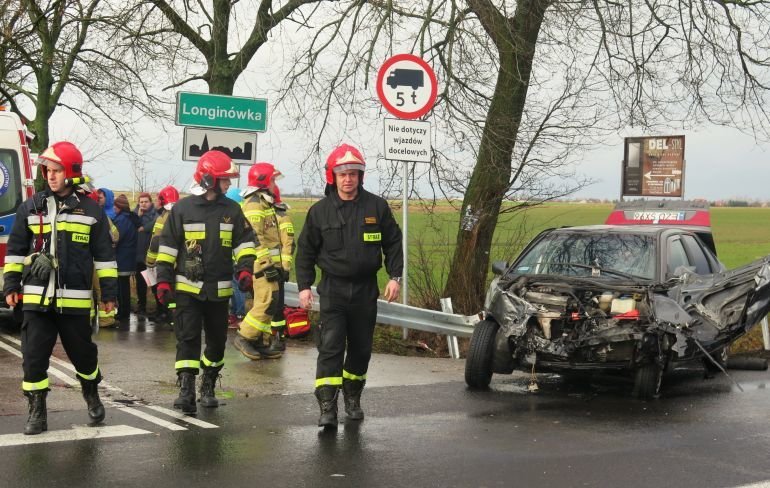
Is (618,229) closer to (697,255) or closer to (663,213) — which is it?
(697,255)

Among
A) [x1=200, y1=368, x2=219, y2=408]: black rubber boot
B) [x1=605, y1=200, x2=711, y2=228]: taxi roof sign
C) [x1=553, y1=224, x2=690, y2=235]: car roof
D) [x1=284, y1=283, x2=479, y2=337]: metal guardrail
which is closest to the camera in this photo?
[x1=200, y1=368, x2=219, y2=408]: black rubber boot

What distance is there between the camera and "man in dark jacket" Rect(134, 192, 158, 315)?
1432 centimetres

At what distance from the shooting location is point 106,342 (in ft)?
37.3

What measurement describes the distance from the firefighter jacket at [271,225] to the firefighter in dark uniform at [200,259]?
105 inches

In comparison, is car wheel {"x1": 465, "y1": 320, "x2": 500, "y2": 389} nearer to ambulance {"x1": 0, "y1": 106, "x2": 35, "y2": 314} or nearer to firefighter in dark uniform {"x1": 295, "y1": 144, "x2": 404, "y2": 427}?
firefighter in dark uniform {"x1": 295, "y1": 144, "x2": 404, "y2": 427}

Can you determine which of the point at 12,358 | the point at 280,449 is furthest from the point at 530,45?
the point at 280,449

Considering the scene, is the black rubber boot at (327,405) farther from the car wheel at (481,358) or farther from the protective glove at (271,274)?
the protective glove at (271,274)

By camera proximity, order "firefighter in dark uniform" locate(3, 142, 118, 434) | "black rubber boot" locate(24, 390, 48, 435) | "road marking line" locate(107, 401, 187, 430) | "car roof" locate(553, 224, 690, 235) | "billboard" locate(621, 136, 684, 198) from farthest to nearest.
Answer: "billboard" locate(621, 136, 684, 198) < "car roof" locate(553, 224, 690, 235) < "road marking line" locate(107, 401, 187, 430) < "firefighter in dark uniform" locate(3, 142, 118, 434) < "black rubber boot" locate(24, 390, 48, 435)

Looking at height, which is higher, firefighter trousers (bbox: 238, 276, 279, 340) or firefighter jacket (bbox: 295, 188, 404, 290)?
firefighter jacket (bbox: 295, 188, 404, 290)

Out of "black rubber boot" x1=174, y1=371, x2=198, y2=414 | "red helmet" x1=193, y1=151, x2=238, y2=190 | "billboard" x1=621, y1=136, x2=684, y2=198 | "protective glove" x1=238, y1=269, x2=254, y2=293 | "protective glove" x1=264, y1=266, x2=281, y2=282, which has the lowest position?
"black rubber boot" x1=174, y1=371, x2=198, y2=414

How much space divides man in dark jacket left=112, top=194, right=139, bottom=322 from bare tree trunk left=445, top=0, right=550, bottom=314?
4.21 meters

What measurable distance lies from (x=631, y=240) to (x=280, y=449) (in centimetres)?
451

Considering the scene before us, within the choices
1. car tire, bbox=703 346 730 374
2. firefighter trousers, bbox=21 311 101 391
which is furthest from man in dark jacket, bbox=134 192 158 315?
car tire, bbox=703 346 730 374

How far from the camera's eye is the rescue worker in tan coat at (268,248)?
1041 centimetres
